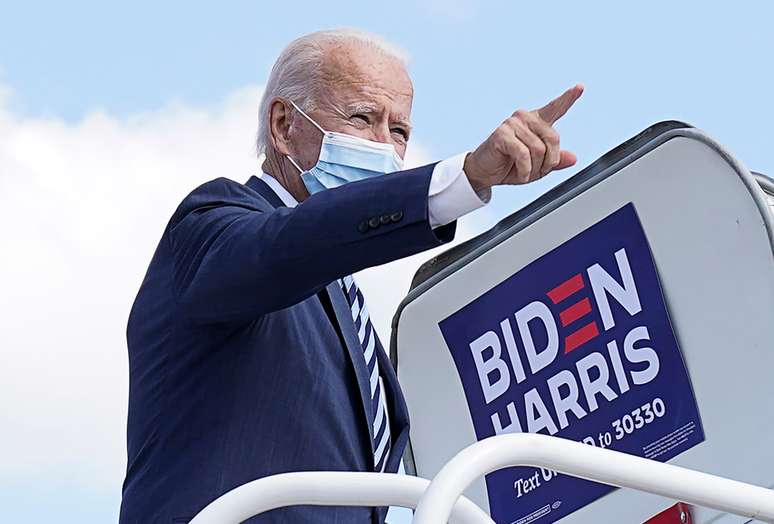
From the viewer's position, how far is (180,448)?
226 cm

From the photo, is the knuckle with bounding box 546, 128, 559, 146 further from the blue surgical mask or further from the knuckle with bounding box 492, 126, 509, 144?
the blue surgical mask

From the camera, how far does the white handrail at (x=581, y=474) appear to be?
4.37 ft

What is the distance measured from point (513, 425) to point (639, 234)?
0.60 metres

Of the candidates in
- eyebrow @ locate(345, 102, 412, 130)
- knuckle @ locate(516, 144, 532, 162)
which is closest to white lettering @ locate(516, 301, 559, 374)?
eyebrow @ locate(345, 102, 412, 130)

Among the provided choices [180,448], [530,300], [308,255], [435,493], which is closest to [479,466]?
[435,493]

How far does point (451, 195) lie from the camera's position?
6.55 ft

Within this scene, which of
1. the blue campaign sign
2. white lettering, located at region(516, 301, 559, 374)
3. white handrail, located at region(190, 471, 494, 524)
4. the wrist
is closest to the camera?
white handrail, located at region(190, 471, 494, 524)

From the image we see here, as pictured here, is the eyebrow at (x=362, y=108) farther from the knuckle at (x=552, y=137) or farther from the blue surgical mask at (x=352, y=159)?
the knuckle at (x=552, y=137)

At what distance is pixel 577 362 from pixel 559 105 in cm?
134

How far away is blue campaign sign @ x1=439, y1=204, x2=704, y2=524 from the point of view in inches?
116

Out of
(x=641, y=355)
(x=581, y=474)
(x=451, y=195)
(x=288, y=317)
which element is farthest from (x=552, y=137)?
(x=641, y=355)

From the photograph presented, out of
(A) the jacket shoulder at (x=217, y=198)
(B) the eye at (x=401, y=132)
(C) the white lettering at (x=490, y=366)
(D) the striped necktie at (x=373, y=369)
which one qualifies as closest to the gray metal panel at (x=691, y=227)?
(C) the white lettering at (x=490, y=366)

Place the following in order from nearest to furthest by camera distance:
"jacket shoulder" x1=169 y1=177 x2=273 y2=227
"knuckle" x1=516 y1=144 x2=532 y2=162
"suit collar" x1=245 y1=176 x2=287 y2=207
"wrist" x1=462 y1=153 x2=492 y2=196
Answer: "knuckle" x1=516 y1=144 x2=532 y2=162 → "wrist" x1=462 y1=153 x2=492 y2=196 → "jacket shoulder" x1=169 y1=177 x2=273 y2=227 → "suit collar" x1=245 y1=176 x2=287 y2=207

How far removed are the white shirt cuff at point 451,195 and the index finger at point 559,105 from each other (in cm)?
15
